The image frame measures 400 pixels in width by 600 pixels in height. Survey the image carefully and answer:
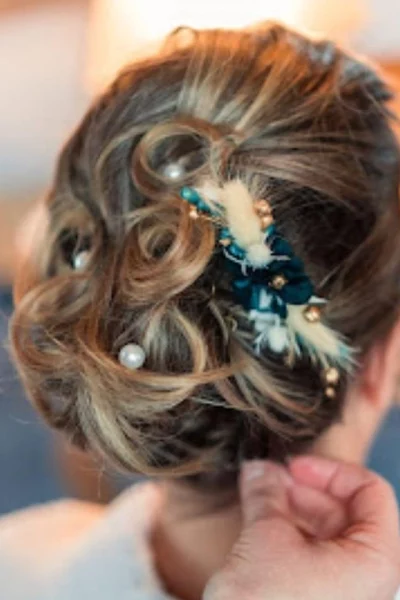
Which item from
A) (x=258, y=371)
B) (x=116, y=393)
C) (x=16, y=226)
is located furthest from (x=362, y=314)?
(x=16, y=226)

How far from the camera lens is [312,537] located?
0.72m

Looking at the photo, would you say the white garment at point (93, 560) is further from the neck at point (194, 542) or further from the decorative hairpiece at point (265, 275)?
the decorative hairpiece at point (265, 275)

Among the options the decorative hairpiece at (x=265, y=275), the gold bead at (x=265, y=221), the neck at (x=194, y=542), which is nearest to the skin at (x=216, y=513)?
the neck at (x=194, y=542)

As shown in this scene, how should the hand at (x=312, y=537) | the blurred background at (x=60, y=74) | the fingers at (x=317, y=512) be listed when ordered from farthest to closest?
the blurred background at (x=60, y=74), the fingers at (x=317, y=512), the hand at (x=312, y=537)

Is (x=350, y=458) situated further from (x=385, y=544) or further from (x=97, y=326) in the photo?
(x=97, y=326)

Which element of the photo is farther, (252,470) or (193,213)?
(252,470)

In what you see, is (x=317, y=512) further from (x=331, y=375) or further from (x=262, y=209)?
(x=262, y=209)

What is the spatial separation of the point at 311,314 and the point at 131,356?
0.15 m

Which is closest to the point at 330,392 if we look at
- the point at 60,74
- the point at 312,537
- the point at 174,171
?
the point at 312,537

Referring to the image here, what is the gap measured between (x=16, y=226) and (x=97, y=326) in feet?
3.75

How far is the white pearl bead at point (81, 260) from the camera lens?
73 centimetres

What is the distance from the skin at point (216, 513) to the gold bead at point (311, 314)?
0.12m

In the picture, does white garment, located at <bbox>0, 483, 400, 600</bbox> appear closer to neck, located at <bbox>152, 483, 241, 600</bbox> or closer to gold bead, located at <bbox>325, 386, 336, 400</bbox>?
neck, located at <bbox>152, 483, 241, 600</bbox>

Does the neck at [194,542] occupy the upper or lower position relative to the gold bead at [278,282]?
lower
